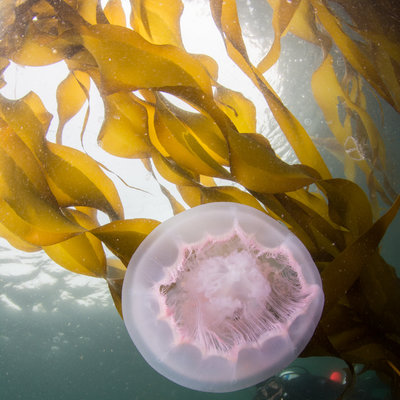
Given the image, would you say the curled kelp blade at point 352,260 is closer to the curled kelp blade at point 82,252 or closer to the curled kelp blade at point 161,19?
the curled kelp blade at point 82,252

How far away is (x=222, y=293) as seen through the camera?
1207 mm

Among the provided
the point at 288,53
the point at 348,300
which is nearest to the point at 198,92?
the point at 348,300

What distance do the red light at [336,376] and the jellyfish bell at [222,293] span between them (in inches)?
351

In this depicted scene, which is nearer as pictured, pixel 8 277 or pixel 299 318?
pixel 299 318

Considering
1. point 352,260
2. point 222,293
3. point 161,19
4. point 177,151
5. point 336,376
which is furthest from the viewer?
point 336,376

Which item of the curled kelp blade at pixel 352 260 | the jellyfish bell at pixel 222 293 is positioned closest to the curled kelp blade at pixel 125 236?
the jellyfish bell at pixel 222 293

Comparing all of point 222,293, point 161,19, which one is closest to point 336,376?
point 222,293

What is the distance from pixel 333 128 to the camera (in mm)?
2264

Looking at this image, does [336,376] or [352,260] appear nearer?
[352,260]

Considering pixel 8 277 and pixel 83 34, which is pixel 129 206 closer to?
pixel 8 277

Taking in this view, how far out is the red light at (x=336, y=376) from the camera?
26.9ft

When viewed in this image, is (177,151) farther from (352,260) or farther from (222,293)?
(352,260)

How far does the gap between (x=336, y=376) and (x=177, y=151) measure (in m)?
9.68

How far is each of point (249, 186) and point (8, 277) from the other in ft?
41.3
